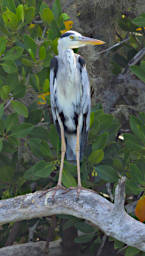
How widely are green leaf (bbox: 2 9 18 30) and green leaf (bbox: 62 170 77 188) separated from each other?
1.27 m

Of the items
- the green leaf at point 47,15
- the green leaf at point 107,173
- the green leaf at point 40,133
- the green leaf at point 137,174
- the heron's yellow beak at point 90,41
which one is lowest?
the green leaf at point 107,173

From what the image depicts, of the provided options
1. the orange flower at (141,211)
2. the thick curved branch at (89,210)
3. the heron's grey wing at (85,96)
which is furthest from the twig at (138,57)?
the thick curved branch at (89,210)

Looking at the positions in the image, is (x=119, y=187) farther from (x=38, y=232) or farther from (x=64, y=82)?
(x=38, y=232)

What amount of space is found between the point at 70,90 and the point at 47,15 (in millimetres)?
706

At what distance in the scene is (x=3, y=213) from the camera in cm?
316

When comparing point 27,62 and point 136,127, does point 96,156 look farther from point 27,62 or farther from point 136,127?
point 27,62

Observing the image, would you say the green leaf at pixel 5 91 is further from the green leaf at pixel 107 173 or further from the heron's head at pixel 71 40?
the green leaf at pixel 107 173

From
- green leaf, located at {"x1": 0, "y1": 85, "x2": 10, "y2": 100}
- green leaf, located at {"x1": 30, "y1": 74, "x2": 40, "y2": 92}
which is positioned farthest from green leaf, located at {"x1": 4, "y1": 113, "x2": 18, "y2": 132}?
green leaf, located at {"x1": 30, "y1": 74, "x2": 40, "y2": 92}

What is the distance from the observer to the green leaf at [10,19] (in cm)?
348

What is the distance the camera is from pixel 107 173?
365 centimetres

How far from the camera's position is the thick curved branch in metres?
2.77

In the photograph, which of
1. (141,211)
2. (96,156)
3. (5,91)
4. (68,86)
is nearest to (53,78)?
(68,86)

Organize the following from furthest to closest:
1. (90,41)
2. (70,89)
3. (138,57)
Result: (138,57), (70,89), (90,41)

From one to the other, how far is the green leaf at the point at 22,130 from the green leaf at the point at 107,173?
0.65 meters
